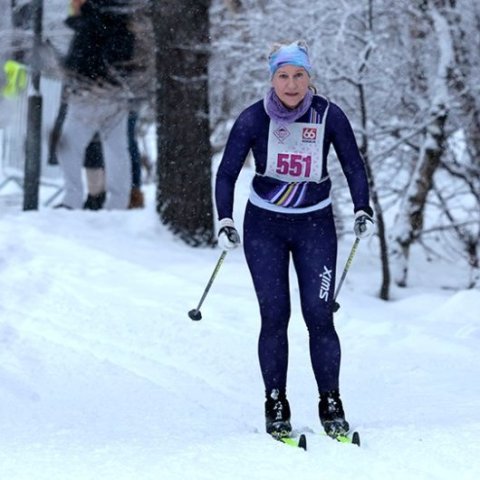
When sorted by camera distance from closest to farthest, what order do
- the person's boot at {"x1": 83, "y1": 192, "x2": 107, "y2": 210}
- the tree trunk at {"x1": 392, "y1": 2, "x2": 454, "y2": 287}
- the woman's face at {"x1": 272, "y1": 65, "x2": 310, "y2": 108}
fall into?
1. the woman's face at {"x1": 272, "y1": 65, "x2": 310, "y2": 108}
2. the tree trunk at {"x1": 392, "y1": 2, "x2": 454, "y2": 287}
3. the person's boot at {"x1": 83, "y1": 192, "x2": 107, "y2": 210}

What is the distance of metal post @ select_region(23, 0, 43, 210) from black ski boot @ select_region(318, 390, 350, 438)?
8188 millimetres

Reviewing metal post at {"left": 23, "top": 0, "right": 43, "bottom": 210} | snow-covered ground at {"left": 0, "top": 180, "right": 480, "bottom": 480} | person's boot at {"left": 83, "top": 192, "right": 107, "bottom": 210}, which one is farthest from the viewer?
person's boot at {"left": 83, "top": 192, "right": 107, "bottom": 210}

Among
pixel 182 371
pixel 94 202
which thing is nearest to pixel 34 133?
pixel 94 202

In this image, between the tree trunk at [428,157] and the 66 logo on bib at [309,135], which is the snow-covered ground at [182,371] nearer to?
the tree trunk at [428,157]

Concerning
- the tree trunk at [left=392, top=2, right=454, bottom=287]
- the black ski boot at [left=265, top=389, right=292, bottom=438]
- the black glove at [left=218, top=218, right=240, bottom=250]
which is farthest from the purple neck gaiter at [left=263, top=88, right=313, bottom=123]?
the tree trunk at [left=392, top=2, right=454, bottom=287]

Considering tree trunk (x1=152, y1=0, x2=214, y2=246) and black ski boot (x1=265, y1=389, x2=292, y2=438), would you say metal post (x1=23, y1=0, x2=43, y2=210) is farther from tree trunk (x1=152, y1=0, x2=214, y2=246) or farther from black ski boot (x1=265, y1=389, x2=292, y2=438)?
black ski boot (x1=265, y1=389, x2=292, y2=438)

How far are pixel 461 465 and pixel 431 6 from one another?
7.22m

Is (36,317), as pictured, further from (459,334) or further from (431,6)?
(431,6)

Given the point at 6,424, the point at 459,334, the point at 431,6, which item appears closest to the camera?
the point at 6,424

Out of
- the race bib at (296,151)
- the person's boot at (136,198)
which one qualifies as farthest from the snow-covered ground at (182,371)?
the person's boot at (136,198)

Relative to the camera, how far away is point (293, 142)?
5.34 m

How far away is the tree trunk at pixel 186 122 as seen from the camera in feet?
39.8

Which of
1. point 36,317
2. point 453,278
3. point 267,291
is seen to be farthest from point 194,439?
point 453,278

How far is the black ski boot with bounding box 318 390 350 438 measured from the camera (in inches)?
205
